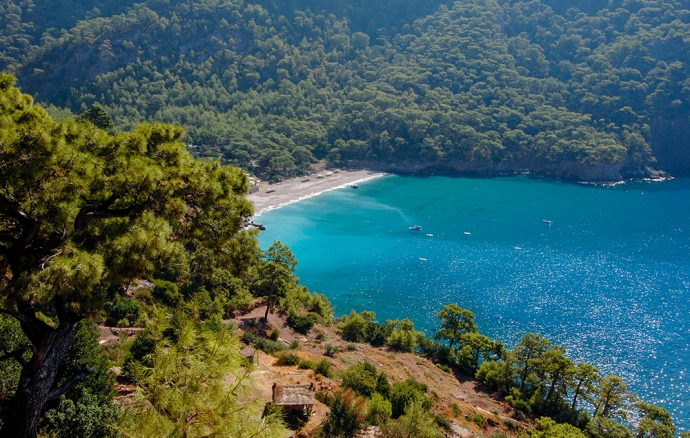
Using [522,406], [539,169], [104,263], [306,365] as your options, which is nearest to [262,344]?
[306,365]

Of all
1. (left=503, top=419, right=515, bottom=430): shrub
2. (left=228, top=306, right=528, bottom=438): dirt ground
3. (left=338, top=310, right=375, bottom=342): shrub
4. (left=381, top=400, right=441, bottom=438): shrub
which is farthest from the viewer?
(left=338, top=310, right=375, bottom=342): shrub

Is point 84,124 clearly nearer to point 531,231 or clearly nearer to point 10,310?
point 10,310

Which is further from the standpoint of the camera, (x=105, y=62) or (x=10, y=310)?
(x=105, y=62)

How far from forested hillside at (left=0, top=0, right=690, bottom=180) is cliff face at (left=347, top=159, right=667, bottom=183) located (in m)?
0.55

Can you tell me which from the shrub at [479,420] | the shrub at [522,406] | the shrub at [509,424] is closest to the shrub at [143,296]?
the shrub at [479,420]

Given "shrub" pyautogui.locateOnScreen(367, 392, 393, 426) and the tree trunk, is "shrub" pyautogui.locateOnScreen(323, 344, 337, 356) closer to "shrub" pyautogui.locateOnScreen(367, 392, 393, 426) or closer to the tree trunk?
"shrub" pyautogui.locateOnScreen(367, 392, 393, 426)

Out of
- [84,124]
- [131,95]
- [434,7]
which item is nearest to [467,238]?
[84,124]

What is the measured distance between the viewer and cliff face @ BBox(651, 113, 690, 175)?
125 m

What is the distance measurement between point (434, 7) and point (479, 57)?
43050 mm

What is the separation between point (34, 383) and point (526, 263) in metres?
63.3

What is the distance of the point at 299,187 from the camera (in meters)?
93.6

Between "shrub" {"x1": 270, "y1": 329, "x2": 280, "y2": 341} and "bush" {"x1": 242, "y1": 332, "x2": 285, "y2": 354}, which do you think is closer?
"bush" {"x1": 242, "y1": 332, "x2": 285, "y2": 354}

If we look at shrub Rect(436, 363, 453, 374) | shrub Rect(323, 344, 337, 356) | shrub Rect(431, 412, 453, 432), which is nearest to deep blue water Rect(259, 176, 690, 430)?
shrub Rect(436, 363, 453, 374)

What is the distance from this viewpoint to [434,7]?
17712cm
